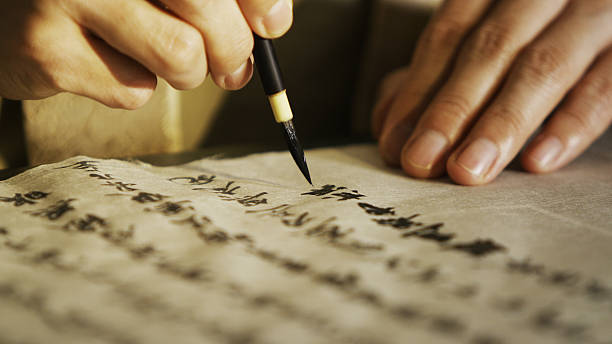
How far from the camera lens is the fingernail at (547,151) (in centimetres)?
53

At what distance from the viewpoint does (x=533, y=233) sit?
0.35 m

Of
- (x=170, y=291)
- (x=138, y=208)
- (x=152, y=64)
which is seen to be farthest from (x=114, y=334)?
(x=152, y=64)

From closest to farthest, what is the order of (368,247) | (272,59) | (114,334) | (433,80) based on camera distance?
(114,334) < (368,247) < (272,59) < (433,80)

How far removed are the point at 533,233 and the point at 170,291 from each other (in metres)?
0.28

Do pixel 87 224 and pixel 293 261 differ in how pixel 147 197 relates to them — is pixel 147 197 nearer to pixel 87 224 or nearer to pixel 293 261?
pixel 87 224

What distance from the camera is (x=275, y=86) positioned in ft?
1.53

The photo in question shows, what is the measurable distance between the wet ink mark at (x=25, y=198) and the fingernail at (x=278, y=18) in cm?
26

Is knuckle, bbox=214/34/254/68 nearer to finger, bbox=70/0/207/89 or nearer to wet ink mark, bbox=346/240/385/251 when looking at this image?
finger, bbox=70/0/207/89

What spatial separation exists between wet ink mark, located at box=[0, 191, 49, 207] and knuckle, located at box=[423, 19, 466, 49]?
1.74 ft

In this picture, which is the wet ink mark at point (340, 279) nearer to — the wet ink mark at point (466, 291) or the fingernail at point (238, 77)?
the wet ink mark at point (466, 291)

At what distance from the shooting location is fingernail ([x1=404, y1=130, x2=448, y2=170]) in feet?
1.65

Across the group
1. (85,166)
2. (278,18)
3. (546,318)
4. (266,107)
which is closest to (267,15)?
(278,18)

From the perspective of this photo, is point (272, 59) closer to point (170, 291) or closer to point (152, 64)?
point (152, 64)

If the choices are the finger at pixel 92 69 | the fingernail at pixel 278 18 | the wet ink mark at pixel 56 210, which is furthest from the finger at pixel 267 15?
the wet ink mark at pixel 56 210
